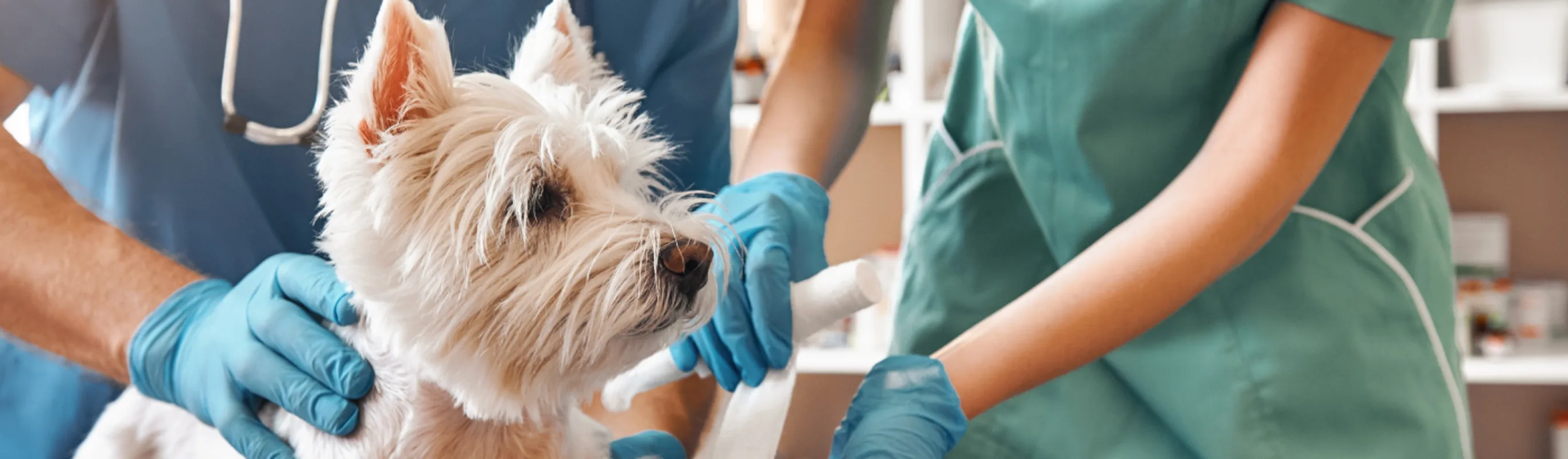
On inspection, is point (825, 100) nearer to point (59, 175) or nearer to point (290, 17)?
point (290, 17)

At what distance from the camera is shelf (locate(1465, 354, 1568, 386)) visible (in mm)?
1859

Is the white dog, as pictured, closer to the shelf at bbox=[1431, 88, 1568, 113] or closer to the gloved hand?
the gloved hand

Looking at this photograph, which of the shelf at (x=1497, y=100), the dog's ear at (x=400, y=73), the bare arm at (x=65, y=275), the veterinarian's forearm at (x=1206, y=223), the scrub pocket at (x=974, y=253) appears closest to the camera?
the dog's ear at (x=400, y=73)

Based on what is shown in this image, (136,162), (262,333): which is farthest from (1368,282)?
(136,162)

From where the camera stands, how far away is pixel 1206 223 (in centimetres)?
76

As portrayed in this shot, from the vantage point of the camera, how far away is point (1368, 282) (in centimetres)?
84

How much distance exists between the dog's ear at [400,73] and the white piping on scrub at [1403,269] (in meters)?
0.65

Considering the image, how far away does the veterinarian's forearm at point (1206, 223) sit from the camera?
0.76 meters

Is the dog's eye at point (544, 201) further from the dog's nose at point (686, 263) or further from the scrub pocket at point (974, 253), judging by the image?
the scrub pocket at point (974, 253)

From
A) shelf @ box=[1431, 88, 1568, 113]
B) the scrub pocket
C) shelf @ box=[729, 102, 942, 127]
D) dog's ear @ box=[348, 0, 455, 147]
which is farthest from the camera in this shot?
shelf @ box=[729, 102, 942, 127]

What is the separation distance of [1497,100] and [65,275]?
205 centimetres

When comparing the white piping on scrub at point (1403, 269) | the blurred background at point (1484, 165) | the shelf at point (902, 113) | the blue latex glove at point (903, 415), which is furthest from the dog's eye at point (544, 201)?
the shelf at point (902, 113)

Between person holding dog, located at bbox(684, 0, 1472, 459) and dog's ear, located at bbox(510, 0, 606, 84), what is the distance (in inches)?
7.6

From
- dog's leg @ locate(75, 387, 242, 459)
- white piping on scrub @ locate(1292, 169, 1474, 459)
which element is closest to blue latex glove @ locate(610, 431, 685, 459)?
dog's leg @ locate(75, 387, 242, 459)
